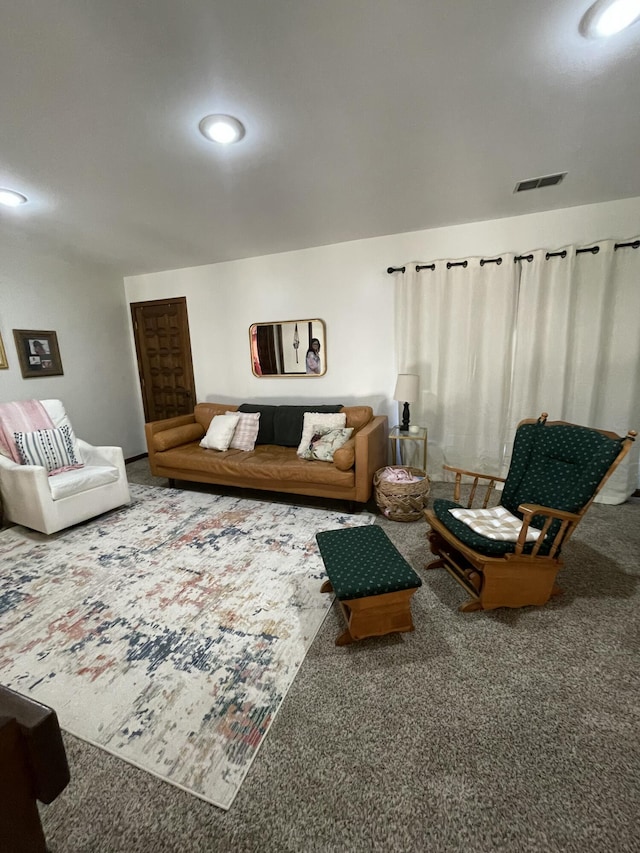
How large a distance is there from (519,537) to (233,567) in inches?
67.0

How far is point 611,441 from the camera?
173 centimetres

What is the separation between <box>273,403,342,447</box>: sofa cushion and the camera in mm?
3629

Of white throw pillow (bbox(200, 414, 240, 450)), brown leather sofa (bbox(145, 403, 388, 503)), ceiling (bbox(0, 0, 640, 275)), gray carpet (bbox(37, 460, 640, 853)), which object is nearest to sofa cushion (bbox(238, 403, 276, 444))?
brown leather sofa (bbox(145, 403, 388, 503))

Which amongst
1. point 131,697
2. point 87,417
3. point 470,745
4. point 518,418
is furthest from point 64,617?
point 518,418

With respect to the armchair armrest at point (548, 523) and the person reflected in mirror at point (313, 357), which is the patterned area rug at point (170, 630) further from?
the person reflected in mirror at point (313, 357)

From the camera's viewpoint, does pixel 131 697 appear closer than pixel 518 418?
Yes

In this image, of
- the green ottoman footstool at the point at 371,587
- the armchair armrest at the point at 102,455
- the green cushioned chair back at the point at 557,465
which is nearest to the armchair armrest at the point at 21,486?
the armchair armrest at the point at 102,455

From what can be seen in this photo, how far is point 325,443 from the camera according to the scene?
314 centimetres

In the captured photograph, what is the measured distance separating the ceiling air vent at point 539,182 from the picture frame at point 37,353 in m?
4.66

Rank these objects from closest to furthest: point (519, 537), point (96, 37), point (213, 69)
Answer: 1. point (96, 37)
2. point (213, 69)
3. point (519, 537)

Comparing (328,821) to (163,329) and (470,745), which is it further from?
(163,329)

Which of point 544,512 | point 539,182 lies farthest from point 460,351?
point 544,512

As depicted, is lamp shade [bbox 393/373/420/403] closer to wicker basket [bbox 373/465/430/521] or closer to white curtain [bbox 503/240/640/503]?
wicker basket [bbox 373/465/430/521]

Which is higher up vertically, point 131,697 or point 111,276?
point 111,276
